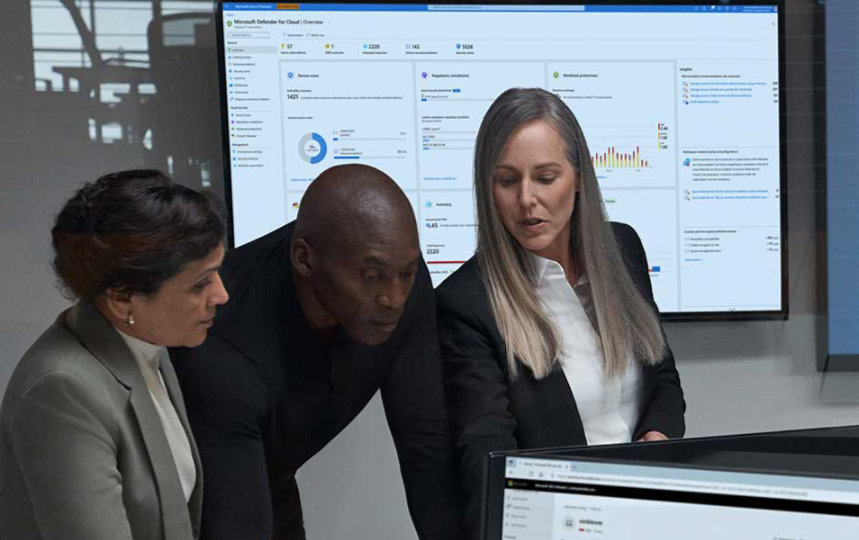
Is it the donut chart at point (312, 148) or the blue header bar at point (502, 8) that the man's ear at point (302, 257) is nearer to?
the donut chart at point (312, 148)

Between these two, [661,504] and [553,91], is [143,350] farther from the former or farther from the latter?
[553,91]

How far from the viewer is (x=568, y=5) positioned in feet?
8.86

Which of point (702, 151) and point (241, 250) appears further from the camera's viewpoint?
point (702, 151)

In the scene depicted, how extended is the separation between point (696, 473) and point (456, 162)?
1.89m

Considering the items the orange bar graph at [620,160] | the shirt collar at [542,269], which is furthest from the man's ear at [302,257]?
the orange bar graph at [620,160]

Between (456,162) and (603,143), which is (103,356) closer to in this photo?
(456,162)

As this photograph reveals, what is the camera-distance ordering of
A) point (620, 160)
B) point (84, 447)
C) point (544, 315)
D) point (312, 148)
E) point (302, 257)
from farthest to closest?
point (620, 160) < point (312, 148) < point (544, 315) < point (302, 257) < point (84, 447)

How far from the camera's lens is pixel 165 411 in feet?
5.17

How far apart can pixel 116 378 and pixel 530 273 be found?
81cm

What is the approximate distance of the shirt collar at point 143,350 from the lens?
4.98 feet

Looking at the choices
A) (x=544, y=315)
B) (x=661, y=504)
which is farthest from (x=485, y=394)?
(x=661, y=504)

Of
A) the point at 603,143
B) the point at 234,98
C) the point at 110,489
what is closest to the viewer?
the point at 110,489

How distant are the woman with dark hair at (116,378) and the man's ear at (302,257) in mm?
167

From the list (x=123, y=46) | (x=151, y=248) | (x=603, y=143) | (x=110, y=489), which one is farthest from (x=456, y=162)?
(x=110, y=489)
